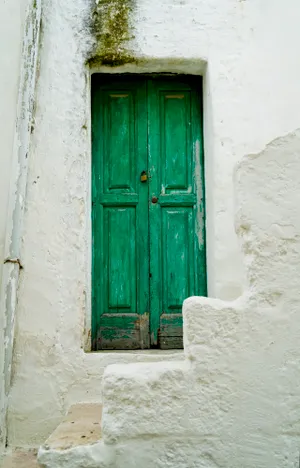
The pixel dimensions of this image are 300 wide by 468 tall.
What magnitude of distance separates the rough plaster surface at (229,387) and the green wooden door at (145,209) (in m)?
1.29

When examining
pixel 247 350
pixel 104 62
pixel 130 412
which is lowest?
pixel 130 412

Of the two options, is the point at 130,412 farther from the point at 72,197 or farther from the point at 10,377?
the point at 72,197

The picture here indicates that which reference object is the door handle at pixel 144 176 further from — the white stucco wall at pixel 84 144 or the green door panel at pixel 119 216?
the white stucco wall at pixel 84 144

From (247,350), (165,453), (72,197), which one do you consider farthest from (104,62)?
(165,453)

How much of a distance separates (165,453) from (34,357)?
135cm

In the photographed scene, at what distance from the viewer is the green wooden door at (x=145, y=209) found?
3.49 metres

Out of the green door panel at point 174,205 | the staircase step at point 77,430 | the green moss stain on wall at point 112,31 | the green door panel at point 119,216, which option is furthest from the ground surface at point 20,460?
the green moss stain on wall at point 112,31

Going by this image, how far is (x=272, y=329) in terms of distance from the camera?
7.13ft

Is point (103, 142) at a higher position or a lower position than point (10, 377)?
higher

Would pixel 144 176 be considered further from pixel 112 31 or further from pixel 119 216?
pixel 112 31

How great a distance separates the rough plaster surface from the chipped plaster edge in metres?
1.07

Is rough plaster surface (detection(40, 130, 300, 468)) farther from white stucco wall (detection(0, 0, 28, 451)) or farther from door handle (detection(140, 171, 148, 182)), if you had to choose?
door handle (detection(140, 171, 148, 182))

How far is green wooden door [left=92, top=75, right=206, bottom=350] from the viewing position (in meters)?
3.49

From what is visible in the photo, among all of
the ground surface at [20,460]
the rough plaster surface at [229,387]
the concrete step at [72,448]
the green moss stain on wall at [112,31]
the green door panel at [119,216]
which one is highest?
the green moss stain on wall at [112,31]
